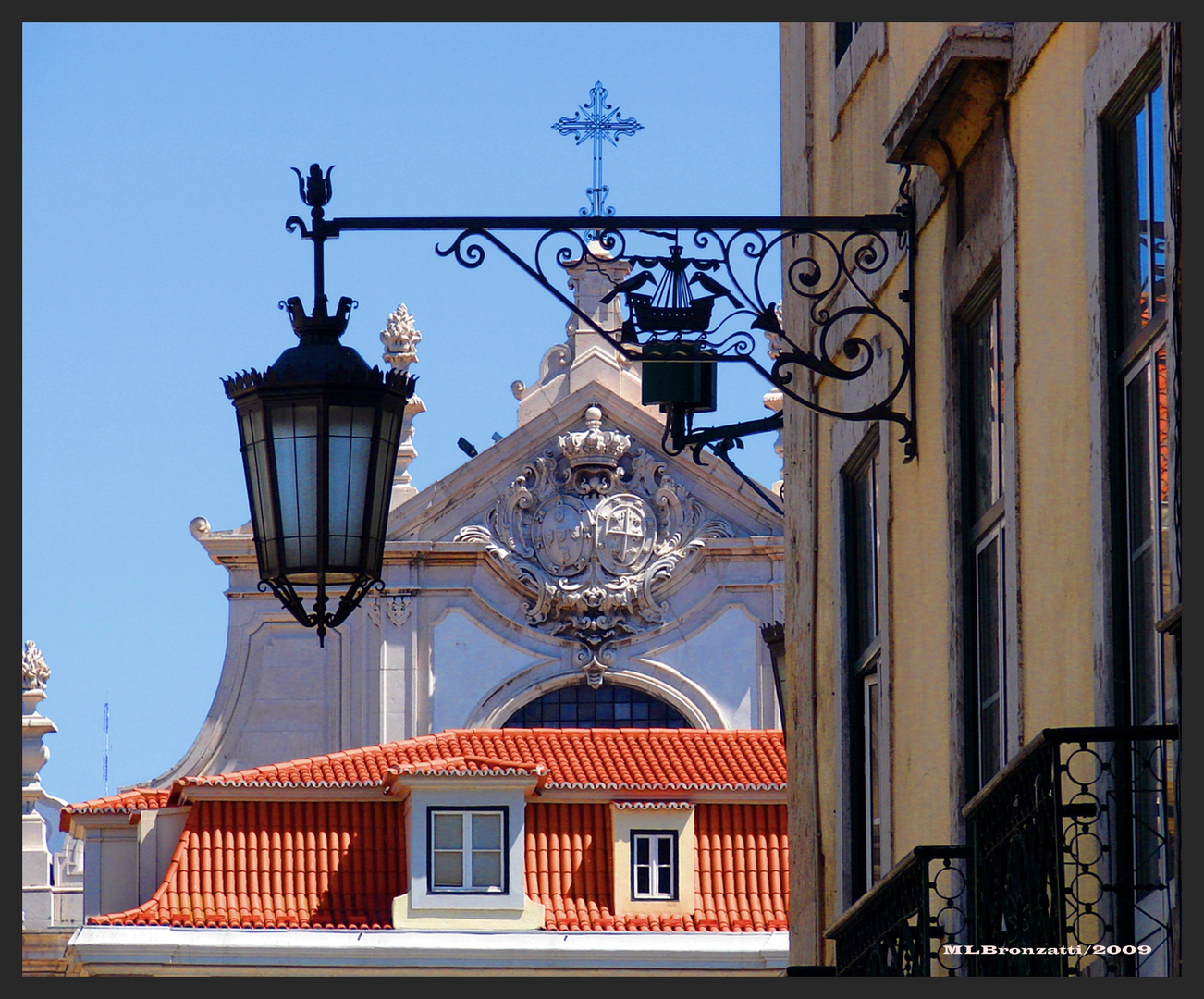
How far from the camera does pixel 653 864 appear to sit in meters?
23.2

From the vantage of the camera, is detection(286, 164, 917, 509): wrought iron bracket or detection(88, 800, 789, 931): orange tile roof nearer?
detection(286, 164, 917, 509): wrought iron bracket

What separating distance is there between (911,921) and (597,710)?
2309 cm

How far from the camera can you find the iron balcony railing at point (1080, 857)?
590 centimetres

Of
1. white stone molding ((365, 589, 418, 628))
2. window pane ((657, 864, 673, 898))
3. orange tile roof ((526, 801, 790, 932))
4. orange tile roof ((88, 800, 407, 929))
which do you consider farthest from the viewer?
white stone molding ((365, 589, 418, 628))

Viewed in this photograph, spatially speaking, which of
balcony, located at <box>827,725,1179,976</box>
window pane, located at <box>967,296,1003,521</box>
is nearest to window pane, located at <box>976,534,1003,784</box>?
window pane, located at <box>967,296,1003,521</box>

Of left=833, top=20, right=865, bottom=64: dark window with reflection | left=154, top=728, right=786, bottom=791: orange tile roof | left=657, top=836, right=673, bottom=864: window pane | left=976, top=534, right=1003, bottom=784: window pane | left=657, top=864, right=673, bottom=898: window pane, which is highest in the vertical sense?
left=833, top=20, right=865, bottom=64: dark window with reflection

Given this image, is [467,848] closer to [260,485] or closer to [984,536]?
[984,536]

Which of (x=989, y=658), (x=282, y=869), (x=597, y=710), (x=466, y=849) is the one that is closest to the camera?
(x=989, y=658)

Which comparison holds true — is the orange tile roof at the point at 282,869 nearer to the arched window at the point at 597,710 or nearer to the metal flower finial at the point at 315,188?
the arched window at the point at 597,710

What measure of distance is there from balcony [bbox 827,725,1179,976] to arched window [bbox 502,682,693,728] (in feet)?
78.3

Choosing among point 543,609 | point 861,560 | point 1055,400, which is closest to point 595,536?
point 543,609

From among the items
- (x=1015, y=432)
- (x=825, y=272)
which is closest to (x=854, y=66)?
(x=825, y=272)

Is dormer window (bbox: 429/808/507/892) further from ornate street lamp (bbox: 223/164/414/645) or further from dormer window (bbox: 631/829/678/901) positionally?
ornate street lamp (bbox: 223/164/414/645)

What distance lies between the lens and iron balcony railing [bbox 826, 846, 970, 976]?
6.91 m
